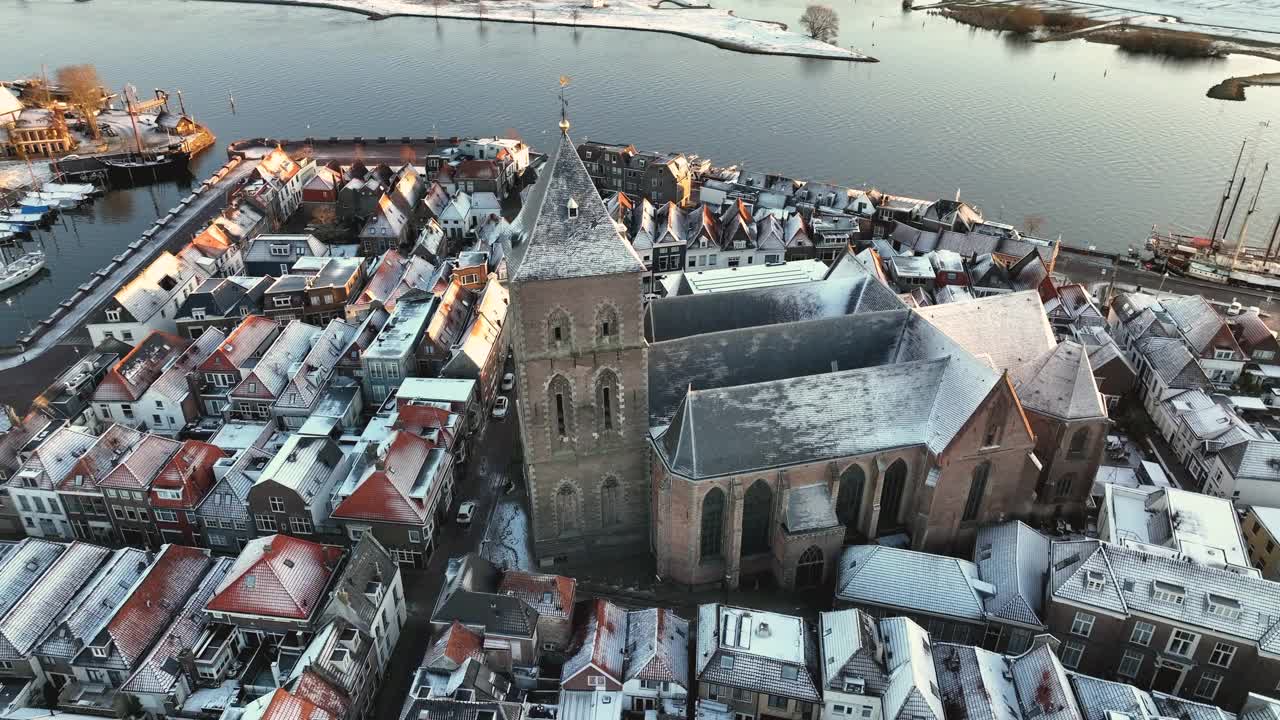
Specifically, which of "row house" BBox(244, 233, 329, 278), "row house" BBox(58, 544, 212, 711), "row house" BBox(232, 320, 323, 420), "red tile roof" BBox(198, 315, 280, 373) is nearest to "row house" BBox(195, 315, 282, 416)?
"red tile roof" BBox(198, 315, 280, 373)

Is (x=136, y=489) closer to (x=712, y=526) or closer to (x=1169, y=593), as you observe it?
(x=712, y=526)

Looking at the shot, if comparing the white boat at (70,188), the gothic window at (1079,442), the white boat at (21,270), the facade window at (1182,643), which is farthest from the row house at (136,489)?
the white boat at (70,188)

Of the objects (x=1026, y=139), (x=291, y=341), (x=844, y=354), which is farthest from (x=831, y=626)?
(x=1026, y=139)

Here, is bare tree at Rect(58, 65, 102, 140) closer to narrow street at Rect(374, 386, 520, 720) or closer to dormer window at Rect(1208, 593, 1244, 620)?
narrow street at Rect(374, 386, 520, 720)

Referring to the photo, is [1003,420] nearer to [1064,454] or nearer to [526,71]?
[1064,454]

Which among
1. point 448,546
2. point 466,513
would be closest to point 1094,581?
point 466,513

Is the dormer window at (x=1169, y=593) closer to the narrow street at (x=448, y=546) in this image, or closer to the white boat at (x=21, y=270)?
the narrow street at (x=448, y=546)

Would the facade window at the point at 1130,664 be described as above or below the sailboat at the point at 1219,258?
below
